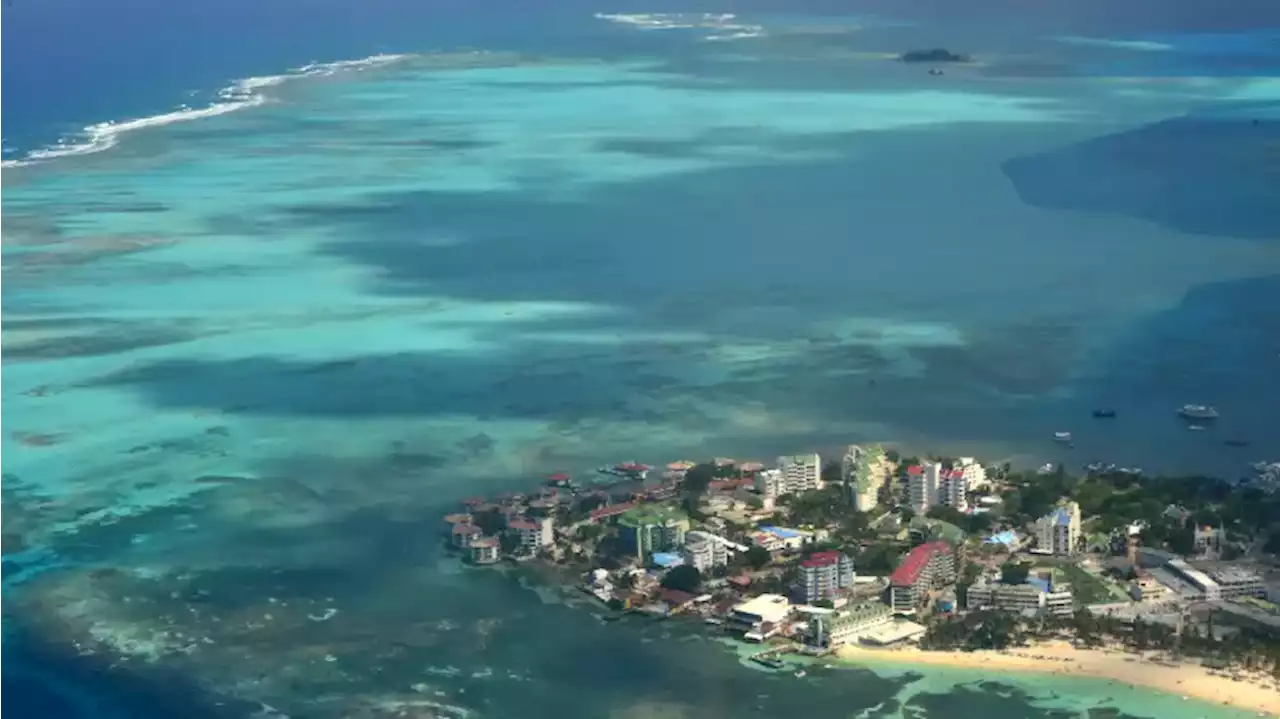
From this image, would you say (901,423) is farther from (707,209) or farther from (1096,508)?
(707,209)

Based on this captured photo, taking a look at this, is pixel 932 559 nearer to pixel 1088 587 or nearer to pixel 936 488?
pixel 1088 587

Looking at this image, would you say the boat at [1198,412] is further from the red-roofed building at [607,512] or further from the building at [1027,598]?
the red-roofed building at [607,512]

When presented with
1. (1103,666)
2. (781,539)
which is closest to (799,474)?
(781,539)

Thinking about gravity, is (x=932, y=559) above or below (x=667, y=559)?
above

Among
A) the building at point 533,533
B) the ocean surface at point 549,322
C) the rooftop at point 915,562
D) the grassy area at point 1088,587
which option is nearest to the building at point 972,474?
the ocean surface at point 549,322

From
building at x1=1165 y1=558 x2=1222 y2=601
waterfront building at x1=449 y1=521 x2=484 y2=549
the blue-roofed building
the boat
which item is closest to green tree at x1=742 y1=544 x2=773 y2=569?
the blue-roofed building

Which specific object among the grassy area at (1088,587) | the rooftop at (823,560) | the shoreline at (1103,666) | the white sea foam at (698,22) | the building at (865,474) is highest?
the rooftop at (823,560)
